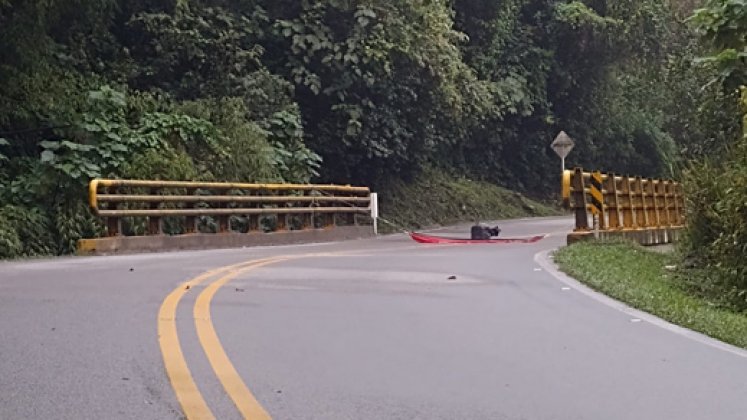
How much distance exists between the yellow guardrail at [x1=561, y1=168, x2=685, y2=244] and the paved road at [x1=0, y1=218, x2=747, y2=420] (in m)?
6.87

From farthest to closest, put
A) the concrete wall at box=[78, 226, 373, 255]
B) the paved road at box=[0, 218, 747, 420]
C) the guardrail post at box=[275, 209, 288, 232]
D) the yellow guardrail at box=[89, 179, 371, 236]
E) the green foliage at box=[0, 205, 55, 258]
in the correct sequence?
the guardrail post at box=[275, 209, 288, 232] < the yellow guardrail at box=[89, 179, 371, 236] < the concrete wall at box=[78, 226, 373, 255] < the green foliage at box=[0, 205, 55, 258] < the paved road at box=[0, 218, 747, 420]

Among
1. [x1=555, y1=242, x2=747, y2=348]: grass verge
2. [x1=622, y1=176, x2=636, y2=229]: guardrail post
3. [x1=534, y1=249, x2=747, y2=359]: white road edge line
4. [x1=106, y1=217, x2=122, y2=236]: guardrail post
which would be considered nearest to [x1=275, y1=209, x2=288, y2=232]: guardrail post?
[x1=106, y1=217, x2=122, y2=236]: guardrail post

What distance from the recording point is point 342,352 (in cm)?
790

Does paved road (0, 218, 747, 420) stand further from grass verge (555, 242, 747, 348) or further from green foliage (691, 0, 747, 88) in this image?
green foliage (691, 0, 747, 88)

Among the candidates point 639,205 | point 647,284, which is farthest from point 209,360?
point 639,205

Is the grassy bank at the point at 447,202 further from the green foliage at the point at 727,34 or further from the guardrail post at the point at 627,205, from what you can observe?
the green foliage at the point at 727,34

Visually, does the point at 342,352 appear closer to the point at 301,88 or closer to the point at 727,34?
the point at 727,34

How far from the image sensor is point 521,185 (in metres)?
44.3

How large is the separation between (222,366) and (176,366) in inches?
12.5

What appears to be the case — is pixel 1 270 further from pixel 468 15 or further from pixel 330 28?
pixel 468 15

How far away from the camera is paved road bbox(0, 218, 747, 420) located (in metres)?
6.30

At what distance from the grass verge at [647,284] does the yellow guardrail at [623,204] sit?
3.35 ft

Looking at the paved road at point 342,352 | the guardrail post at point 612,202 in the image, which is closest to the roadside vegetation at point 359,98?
the guardrail post at point 612,202

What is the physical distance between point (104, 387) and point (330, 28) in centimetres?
2137
